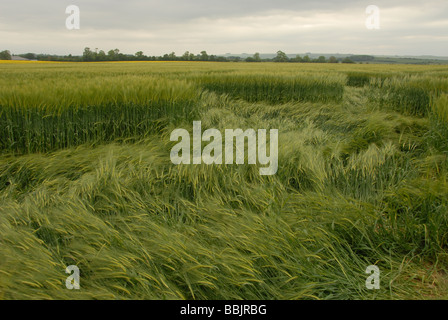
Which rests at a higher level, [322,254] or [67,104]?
[67,104]

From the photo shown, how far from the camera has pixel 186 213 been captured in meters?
2.24

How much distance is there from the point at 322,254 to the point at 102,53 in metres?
44.6

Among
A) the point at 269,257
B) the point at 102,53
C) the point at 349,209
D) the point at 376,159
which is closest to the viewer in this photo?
the point at 269,257

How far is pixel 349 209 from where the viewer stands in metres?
2.05

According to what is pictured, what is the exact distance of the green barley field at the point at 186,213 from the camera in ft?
4.89

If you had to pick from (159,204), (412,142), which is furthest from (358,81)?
(159,204)

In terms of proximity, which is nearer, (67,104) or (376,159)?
(376,159)

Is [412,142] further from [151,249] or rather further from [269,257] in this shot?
[151,249]

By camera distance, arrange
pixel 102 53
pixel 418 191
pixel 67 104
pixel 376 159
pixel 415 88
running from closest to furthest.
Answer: pixel 418 191 → pixel 376 159 → pixel 67 104 → pixel 415 88 → pixel 102 53

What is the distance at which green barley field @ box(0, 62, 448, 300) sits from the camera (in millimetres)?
1491

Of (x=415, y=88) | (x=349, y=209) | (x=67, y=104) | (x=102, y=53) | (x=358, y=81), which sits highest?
(x=102, y=53)
